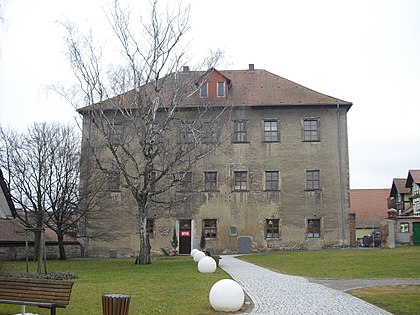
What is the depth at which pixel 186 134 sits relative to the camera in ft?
92.6

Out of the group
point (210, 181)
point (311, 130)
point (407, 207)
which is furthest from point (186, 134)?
point (407, 207)

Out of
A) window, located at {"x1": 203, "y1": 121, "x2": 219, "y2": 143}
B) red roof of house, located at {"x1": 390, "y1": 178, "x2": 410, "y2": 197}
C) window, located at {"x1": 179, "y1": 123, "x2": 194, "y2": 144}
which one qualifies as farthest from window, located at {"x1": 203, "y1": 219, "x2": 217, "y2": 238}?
red roof of house, located at {"x1": 390, "y1": 178, "x2": 410, "y2": 197}

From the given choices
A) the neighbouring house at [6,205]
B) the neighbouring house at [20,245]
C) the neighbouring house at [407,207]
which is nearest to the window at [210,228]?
the neighbouring house at [20,245]

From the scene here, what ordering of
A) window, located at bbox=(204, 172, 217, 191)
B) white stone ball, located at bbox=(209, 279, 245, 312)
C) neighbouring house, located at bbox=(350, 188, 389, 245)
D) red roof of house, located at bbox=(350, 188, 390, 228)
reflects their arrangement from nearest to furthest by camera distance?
white stone ball, located at bbox=(209, 279, 245, 312) → window, located at bbox=(204, 172, 217, 191) → neighbouring house, located at bbox=(350, 188, 389, 245) → red roof of house, located at bbox=(350, 188, 390, 228)

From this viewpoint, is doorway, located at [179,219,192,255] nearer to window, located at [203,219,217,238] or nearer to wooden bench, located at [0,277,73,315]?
window, located at [203,219,217,238]

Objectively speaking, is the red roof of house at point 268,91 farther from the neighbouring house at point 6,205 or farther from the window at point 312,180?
the neighbouring house at point 6,205

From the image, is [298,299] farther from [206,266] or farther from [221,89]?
[221,89]

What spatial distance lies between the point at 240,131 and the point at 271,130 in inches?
95.8

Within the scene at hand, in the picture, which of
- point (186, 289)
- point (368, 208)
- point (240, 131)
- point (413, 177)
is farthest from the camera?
point (368, 208)

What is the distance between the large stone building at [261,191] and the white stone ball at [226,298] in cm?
2841

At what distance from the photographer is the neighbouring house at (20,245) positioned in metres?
32.4

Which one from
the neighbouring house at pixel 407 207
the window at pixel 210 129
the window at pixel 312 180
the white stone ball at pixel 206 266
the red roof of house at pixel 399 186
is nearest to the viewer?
the white stone ball at pixel 206 266

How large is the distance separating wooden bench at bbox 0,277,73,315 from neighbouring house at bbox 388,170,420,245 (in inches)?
1355

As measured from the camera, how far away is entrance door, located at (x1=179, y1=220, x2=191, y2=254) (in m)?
40.3
